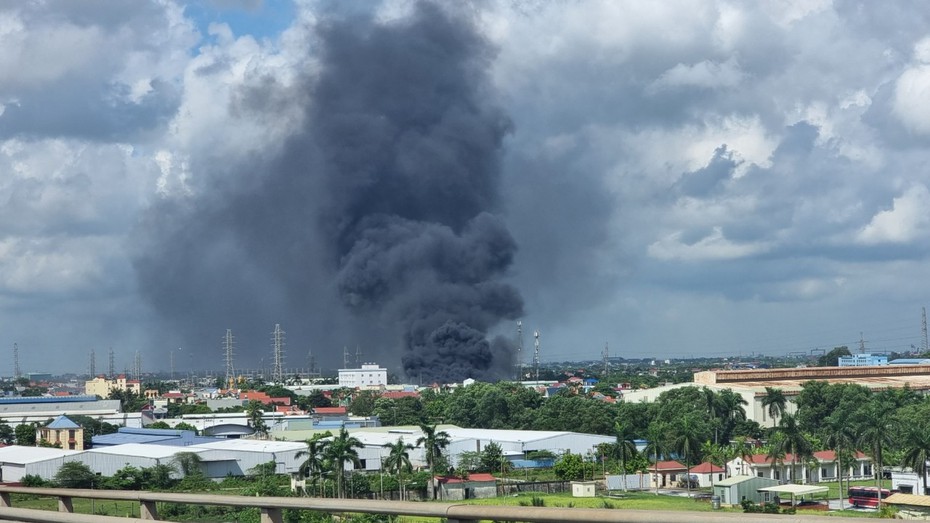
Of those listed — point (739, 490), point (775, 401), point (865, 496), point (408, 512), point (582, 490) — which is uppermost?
point (408, 512)

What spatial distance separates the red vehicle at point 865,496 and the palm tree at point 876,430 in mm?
520

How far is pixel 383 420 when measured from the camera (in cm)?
7950

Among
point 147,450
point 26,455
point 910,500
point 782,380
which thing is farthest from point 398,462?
point 782,380

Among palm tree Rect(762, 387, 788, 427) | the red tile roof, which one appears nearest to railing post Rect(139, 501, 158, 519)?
the red tile roof

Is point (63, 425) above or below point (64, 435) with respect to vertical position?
above

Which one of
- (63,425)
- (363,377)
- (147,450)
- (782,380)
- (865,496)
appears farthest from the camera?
(363,377)

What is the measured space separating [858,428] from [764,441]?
946cm

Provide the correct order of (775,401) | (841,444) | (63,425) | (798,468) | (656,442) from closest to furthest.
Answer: (841,444)
(798,468)
(656,442)
(63,425)
(775,401)

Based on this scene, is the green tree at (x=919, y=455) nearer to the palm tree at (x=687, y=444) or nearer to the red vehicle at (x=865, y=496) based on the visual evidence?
the red vehicle at (x=865, y=496)

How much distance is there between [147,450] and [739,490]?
25810 mm

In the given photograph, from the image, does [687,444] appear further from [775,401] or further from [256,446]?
[775,401]

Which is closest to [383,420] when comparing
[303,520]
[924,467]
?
[924,467]

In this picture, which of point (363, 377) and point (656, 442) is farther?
point (363, 377)

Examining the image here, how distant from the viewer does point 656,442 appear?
4978 centimetres
